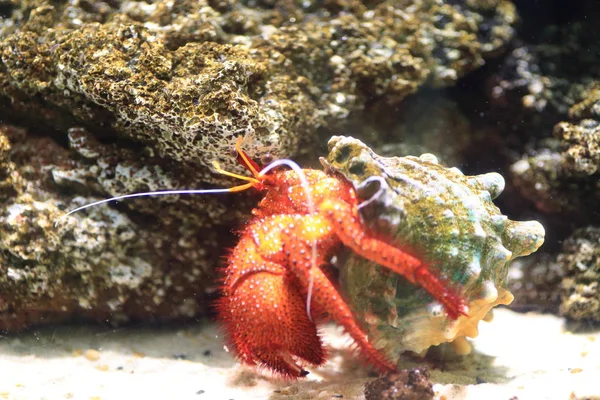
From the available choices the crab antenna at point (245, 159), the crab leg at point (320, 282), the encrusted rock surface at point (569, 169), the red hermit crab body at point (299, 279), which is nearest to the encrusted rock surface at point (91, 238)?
the crab antenna at point (245, 159)

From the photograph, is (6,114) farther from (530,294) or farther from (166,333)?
(530,294)

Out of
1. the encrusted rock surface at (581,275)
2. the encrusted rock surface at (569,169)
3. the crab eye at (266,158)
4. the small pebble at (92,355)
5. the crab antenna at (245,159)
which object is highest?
the crab antenna at (245,159)

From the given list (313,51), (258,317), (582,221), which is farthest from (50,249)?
(582,221)

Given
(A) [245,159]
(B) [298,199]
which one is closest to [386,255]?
(B) [298,199]

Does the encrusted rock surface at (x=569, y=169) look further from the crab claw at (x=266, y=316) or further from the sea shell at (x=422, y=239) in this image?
the crab claw at (x=266, y=316)

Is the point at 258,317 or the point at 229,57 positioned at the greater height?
the point at 229,57

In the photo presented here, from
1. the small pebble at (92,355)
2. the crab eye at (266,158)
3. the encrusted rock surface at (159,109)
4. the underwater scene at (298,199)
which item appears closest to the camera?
the underwater scene at (298,199)
